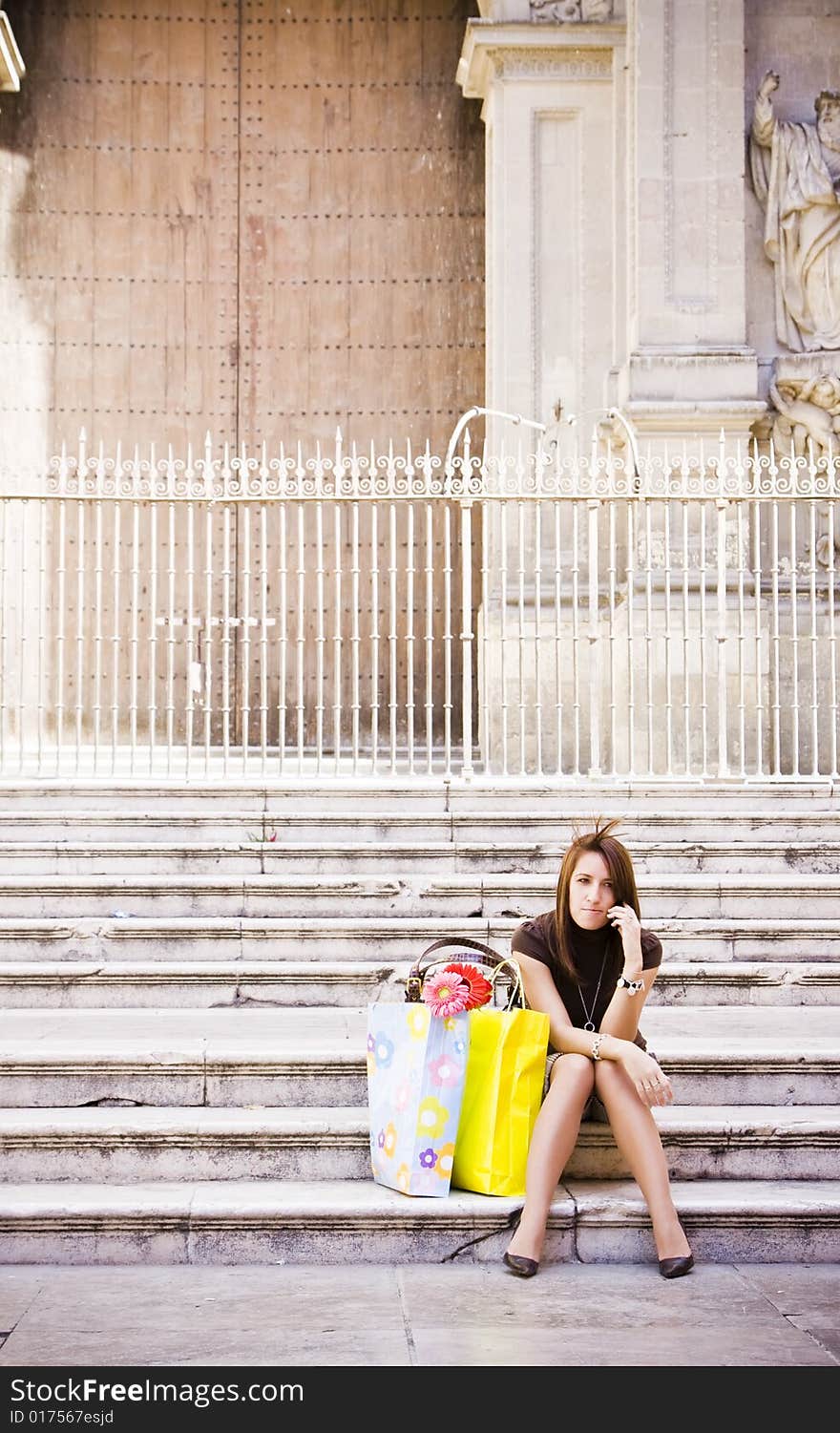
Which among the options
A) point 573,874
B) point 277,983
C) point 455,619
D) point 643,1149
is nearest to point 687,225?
point 455,619

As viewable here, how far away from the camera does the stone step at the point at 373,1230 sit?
4668 mm

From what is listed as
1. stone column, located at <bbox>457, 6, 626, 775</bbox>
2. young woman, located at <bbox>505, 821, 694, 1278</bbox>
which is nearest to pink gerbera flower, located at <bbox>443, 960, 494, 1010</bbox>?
young woman, located at <bbox>505, 821, 694, 1278</bbox>

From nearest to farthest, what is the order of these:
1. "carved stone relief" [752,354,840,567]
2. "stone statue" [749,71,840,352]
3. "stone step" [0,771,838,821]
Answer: "stone step" [0,771,838,821] < "carved stone relief" [752,354,840,567] < "stone statue" [749,71,840,352]

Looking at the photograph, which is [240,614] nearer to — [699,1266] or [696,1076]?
[696,1076]

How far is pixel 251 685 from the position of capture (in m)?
13.2

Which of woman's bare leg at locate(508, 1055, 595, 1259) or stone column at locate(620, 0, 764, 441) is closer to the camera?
woman's bare leg at locate(508, 1055, 595, 1259)

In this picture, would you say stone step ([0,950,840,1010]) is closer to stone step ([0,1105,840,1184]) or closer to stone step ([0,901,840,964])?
stone step ([0,901,840,964])

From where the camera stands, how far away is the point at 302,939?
7043 mm

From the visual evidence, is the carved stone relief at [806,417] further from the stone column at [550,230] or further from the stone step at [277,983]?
the stone step at [277,983]

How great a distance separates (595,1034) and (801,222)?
8.83m

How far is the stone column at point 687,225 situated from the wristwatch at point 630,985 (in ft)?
24.0

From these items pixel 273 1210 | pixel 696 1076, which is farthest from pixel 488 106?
pixel 273 1210

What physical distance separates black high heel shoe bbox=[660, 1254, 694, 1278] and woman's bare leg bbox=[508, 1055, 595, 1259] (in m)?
0.35

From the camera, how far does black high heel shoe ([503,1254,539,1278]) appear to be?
4496 millimetres
